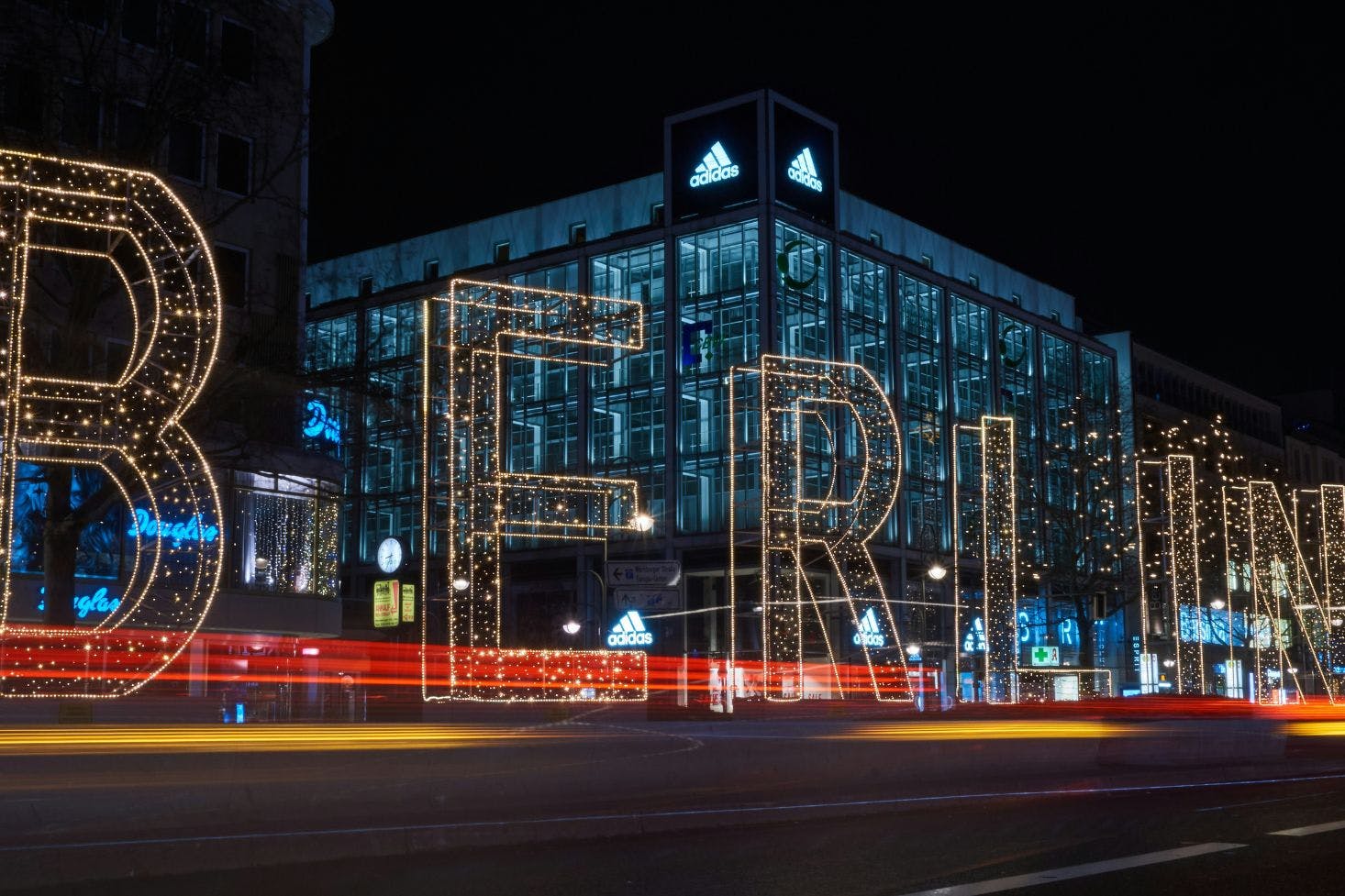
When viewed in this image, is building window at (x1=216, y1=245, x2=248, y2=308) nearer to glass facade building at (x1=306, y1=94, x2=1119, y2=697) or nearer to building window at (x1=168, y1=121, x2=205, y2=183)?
building window at (x1=168, y1=121, x2=205, y2=183)

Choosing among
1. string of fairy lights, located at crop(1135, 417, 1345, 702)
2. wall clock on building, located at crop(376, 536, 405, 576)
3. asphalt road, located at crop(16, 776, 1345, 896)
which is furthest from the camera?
wall clock on building, located at crop(376, 536, 405, 576)

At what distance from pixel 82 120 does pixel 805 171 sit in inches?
1702

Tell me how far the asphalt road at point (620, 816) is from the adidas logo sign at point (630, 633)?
11811mm

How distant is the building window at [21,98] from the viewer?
69.4 ft

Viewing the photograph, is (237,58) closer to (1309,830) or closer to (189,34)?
(189,34)

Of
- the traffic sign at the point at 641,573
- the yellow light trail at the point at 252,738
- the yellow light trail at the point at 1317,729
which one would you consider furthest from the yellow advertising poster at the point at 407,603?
the yellow light trail at the point at 1317,729

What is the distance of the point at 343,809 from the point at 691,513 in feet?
157

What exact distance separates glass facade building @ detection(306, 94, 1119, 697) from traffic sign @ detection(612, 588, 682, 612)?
3024 centimetres

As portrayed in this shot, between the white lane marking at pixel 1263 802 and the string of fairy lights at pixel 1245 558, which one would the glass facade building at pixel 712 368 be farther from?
the white lane marking at pixel 1263 802

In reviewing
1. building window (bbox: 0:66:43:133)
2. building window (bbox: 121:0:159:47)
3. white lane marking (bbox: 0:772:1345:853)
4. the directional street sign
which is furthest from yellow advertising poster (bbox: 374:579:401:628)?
white lane marking (bbox: 0:772:1345:853)

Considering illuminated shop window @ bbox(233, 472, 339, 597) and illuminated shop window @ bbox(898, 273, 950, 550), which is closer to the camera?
illuminated shop window @ bbox(233, 472, 339, 597)

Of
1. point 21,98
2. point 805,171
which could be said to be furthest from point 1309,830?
point 805,171

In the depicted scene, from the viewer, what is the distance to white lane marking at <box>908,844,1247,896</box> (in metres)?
9.51

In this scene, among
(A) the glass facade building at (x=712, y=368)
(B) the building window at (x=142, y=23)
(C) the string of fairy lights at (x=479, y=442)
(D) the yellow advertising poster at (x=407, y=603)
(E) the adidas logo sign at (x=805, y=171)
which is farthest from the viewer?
(E) the adidas logo sign at (x=805, y=171)
